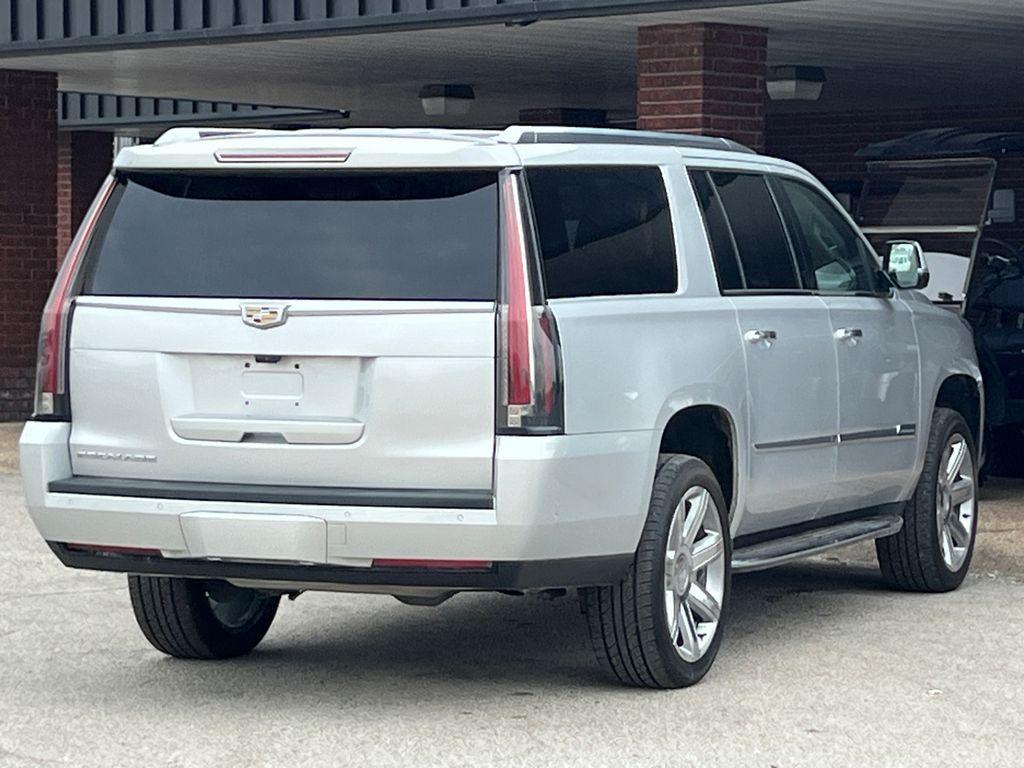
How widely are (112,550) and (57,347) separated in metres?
Result: 0.71

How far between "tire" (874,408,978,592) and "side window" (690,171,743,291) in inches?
74.5

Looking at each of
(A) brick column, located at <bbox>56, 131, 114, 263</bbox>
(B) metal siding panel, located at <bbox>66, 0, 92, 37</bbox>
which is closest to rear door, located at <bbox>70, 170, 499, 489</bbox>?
(B) metal siding panel, located at <bbox>66, 0, 92, 37</bbox>

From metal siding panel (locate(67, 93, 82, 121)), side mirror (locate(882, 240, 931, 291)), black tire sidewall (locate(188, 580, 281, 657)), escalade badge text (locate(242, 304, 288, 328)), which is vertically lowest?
black tire sidewall (locate(188, 580, 281, 657))

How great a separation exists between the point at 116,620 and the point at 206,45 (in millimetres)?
8240

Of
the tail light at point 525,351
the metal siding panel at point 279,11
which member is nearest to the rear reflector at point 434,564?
the tail light at point 525,351

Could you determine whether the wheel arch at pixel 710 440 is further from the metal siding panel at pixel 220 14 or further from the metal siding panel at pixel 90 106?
the metal siding panel at pixel 90 106

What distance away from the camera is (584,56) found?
1720cm

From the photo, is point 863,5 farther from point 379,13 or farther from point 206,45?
point 206,45

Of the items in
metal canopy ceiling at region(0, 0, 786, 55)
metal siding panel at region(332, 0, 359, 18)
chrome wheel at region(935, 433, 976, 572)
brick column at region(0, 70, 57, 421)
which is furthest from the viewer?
brick column at region(0, 70, 57, 421)

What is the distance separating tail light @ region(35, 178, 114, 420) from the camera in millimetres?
7109

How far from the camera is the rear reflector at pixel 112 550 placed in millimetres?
6965

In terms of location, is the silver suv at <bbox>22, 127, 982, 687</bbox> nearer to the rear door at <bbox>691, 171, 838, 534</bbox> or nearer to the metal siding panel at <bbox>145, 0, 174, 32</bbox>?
the rear door at <bbox>691, 171, 838, 534</bbox>

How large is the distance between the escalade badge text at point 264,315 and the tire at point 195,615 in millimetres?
1243

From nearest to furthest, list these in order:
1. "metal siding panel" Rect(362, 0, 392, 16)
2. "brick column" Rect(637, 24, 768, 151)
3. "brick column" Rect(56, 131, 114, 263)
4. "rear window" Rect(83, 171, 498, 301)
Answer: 1. "rear window" Rect(83, 171, 498, 301)
2. "brick column" Rect(637, 24, 768, 151)
3. "metal siding panel" Rect(362, 0, 392, 16)
4. "brick column" Rect(56, 131, 114, 263)
